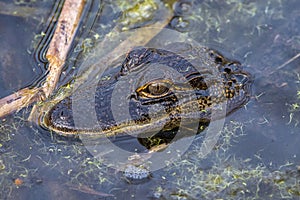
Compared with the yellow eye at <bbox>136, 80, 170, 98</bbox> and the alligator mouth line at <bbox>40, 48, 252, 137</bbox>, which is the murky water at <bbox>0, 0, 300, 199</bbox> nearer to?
the alligator mouth line at <bbox>40, 48, 252, 137</bbox>

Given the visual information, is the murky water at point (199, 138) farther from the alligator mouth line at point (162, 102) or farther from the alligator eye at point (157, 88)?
the alligator eye at point (157, 88)

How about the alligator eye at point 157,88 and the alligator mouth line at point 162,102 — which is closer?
the alligator eye at point 157,88

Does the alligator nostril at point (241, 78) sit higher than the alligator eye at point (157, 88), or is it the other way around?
the alligator eye at point (157, 88)

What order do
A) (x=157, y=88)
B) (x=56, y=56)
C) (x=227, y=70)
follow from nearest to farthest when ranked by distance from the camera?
(x=157, y=88), (x=227, y=70), (x=56, y=56)

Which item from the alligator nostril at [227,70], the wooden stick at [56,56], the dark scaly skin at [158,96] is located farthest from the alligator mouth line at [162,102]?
the wooden stick at [56,56]

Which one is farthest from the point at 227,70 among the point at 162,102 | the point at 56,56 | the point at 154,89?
the point at 56,56

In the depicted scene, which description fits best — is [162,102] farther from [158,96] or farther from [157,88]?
[157,88]

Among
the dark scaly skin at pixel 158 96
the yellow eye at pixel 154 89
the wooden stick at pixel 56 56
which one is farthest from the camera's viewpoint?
the wooden stick at pixel 56 56
